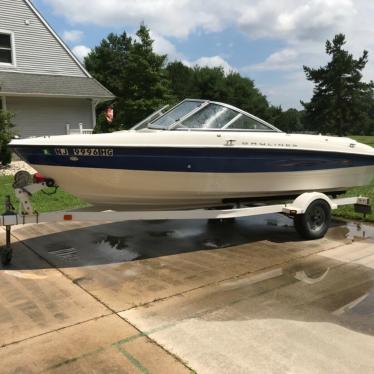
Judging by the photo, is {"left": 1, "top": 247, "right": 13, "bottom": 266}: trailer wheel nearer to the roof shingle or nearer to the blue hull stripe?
the blue hull stripe

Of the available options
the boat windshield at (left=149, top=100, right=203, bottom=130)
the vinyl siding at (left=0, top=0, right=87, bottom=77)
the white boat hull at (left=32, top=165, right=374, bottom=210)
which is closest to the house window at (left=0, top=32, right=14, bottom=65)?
the vinyl siding at (left=0, top=0, right=87, bottom=77)

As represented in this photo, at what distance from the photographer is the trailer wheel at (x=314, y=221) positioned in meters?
6.38

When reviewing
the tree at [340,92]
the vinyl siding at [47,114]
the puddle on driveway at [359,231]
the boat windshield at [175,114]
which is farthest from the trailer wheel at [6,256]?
the tree at [340,92]

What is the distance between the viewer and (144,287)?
469cm

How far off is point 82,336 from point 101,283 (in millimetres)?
1196

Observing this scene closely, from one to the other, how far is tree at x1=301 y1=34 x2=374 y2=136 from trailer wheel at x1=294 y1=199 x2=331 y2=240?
4076 centimetres

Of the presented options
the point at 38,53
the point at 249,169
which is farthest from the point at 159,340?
the point at 38,53

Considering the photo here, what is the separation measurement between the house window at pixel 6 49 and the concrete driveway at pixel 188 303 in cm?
1234

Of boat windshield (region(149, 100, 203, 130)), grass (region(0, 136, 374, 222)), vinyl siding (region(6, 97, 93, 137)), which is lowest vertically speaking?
grass (region(0, 136, 374, 222))

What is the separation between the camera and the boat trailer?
5.33m

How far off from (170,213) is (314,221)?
7.36 ft

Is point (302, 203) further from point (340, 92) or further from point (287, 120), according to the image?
point (287, 120)

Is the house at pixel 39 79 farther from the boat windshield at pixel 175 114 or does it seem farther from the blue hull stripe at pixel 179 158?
the blue hull stripe at pixel 179 158

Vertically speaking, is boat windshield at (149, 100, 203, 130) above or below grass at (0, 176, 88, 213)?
above
